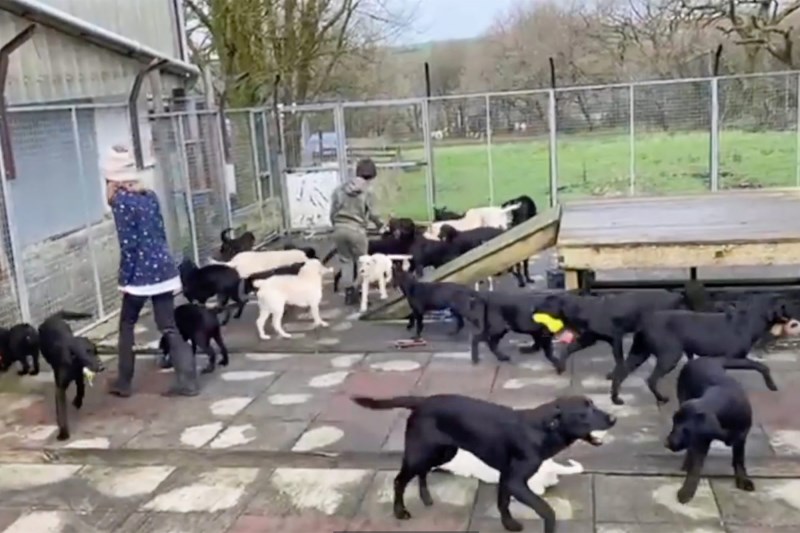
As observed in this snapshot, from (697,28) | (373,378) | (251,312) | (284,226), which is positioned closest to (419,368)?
(373,378)

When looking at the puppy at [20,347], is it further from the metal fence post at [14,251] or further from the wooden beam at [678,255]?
the wooden beam at [678,255]

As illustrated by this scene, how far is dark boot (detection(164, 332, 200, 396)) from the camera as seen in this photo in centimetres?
599

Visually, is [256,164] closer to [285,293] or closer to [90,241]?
[90,241]

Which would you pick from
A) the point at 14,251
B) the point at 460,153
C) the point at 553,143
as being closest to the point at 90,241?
the point at 14,251

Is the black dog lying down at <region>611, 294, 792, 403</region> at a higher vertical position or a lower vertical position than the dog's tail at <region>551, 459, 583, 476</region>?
higher

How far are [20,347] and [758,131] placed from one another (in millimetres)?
10525

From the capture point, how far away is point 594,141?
13.6 metres

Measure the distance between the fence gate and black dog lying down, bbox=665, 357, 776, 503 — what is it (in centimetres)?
925

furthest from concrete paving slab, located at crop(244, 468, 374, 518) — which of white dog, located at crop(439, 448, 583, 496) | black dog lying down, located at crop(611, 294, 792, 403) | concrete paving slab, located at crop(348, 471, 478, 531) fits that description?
black dog lying down, located at crop(611, 294, 792, 403)

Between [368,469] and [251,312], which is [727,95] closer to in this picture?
[251,312]

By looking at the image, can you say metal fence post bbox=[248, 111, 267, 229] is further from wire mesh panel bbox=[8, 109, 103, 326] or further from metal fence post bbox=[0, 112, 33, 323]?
metal fence post bbox=[0, 112, 33, 323]

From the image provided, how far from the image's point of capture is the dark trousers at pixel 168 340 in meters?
5.98

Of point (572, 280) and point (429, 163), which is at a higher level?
point (429, 163)

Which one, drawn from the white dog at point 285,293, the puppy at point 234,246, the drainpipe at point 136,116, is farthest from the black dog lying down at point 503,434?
the drainpipe at point 136,116
